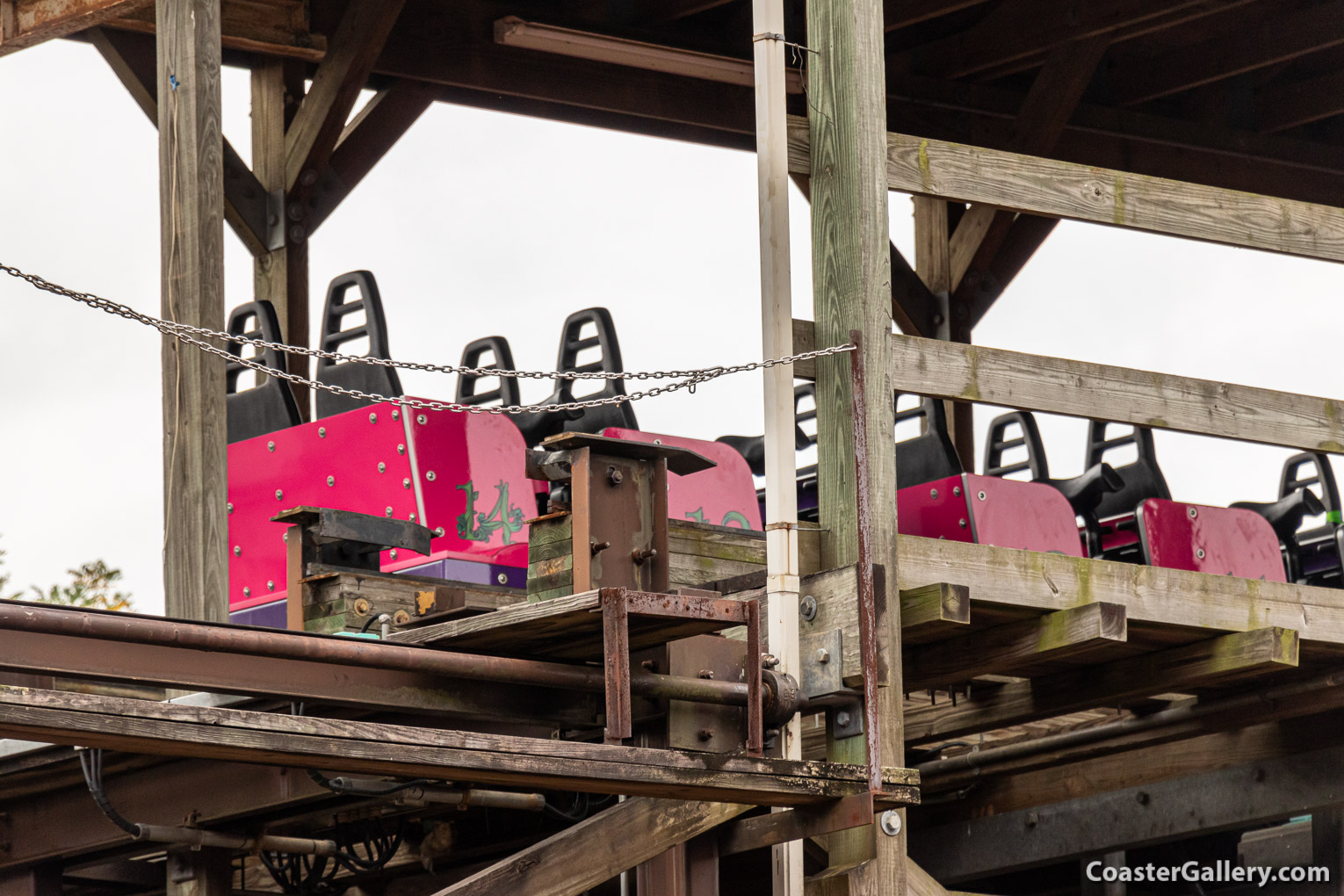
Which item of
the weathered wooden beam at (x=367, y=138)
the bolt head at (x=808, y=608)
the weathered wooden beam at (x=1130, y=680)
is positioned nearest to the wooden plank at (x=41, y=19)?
the weathered wooden beam at (x=367, y=138)

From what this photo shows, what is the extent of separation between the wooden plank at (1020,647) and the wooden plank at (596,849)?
4.00 feet

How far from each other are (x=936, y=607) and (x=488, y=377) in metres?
2.44

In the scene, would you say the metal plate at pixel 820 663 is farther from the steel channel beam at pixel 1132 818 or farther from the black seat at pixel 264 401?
the steel channel beam at pixel 1132 818

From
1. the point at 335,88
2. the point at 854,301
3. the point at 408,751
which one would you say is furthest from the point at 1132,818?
the point at 335,88

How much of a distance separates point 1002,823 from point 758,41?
14.4 feet

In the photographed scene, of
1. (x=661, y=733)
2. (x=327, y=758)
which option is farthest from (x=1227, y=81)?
(x=327, y=758)

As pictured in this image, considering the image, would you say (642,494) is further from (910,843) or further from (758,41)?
(910,843)

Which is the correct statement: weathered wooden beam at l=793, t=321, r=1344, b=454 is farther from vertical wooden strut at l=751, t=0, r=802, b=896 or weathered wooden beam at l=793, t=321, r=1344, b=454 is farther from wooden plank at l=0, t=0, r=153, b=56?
wooden plank at l=0, t=0, r=153, b=56

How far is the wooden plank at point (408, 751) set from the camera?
4496 millimetres

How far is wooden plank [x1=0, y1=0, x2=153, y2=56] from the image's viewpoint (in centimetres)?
775

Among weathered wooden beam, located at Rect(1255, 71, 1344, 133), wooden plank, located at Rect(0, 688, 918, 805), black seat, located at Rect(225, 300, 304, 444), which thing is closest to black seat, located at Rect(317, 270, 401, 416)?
black seat, located at Rect(225, 300, 304, 444)

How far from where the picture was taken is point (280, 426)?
25.5 ft

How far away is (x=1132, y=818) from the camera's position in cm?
883

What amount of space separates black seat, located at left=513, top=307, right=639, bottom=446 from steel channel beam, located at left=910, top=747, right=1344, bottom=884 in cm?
267
